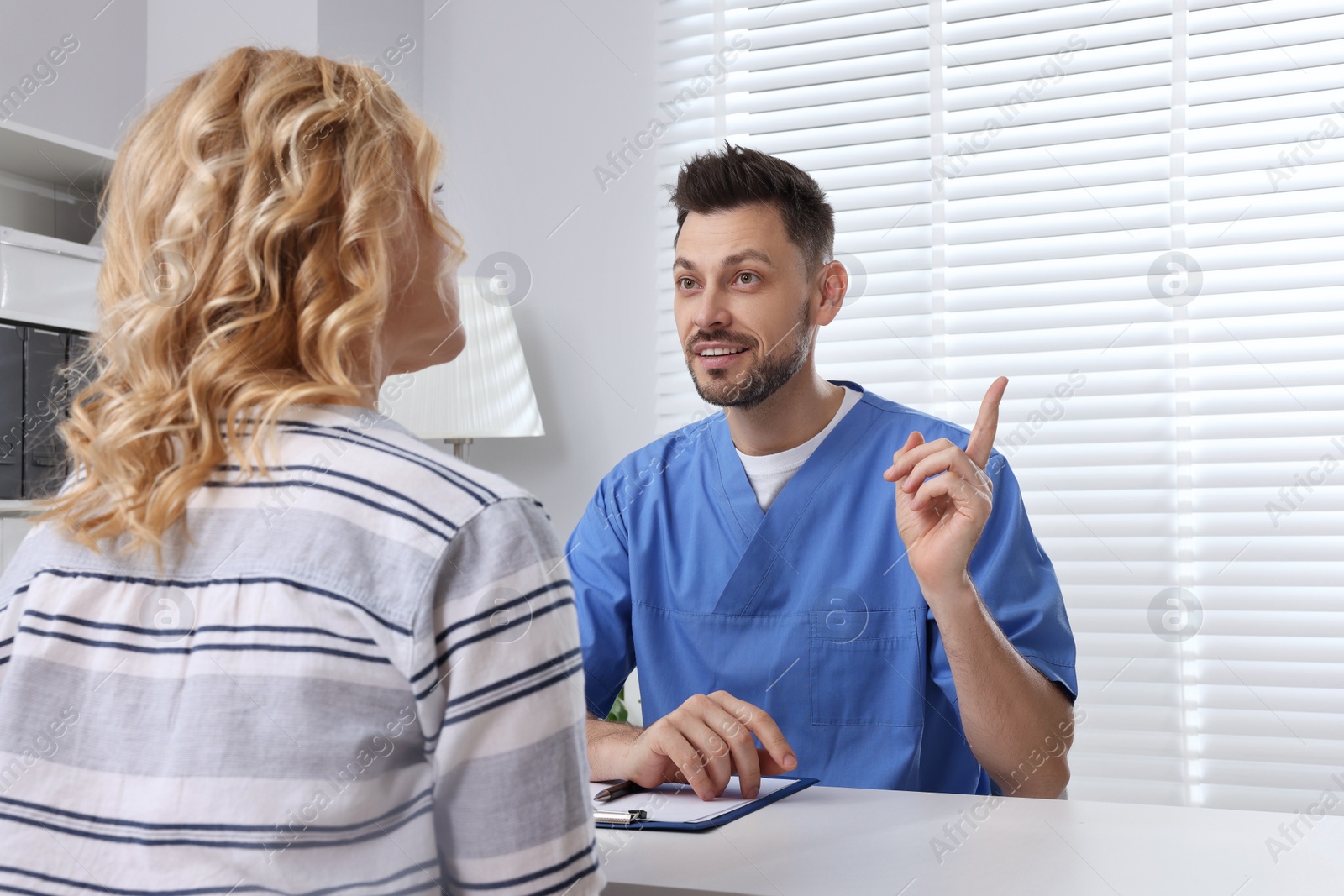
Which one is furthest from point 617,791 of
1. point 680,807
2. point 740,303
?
point 740,303

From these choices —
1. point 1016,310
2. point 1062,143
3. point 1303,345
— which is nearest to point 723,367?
point 1016,310

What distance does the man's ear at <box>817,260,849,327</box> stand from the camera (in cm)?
162

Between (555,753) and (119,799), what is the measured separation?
22cm

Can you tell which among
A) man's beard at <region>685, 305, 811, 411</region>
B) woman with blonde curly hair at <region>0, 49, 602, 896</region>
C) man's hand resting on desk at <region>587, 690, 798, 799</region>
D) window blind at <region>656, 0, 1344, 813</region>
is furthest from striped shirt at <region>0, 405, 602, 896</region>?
window blind at <region>656, 0, 1344, 813</region>

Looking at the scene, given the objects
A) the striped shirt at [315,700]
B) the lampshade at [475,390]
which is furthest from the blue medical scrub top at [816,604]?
the striped shirt at [315,700]

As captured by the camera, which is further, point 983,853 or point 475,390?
point 475,390

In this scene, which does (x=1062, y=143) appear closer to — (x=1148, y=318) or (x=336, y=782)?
(x=1148, y=318)

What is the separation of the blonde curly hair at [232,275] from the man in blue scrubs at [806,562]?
0.52 meters

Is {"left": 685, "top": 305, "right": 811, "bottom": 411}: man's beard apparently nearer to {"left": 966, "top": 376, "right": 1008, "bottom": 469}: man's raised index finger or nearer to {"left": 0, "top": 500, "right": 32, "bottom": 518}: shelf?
{"left": 966, "top": 376, "right": 1008, "bottom": 469}: man's raised index finger

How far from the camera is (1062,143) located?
1.97m

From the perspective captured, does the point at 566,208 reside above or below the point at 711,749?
above

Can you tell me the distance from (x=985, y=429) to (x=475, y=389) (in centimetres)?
115

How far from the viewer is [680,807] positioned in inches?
34.4

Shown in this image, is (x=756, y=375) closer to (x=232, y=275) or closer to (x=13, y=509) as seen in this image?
(x=232, y=275)
